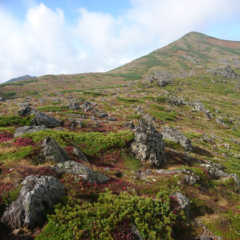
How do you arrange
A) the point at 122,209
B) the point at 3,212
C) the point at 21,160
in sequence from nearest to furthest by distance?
the point at 3,212
the point at 122,209
the point at 21,160

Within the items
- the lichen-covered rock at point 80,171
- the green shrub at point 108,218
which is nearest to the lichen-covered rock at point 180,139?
the lichen-covered rock at point 80,171

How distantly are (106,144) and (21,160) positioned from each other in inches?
514

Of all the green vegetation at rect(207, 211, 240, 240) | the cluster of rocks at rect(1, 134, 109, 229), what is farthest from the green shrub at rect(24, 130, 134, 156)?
the green vegetation at rect(207, 211, 240, 240)

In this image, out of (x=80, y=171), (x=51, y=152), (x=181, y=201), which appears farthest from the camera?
(x=51, y=152)

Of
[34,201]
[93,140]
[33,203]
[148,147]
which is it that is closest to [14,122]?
[93,140]

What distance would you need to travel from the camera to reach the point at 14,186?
1473 cm

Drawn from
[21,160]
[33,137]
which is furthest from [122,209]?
[33,137]

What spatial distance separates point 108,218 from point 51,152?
1086 centimetres

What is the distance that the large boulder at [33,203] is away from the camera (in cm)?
1252

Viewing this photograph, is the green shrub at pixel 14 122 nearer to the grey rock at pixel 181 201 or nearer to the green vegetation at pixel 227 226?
the grey rock at pixel 181 201

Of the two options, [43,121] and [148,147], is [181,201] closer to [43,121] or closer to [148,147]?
[148,147]

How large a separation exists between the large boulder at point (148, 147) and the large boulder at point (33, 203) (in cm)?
1664

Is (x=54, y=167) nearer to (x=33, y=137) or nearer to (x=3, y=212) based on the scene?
(x=3, y=212)

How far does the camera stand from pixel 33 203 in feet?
42.6
